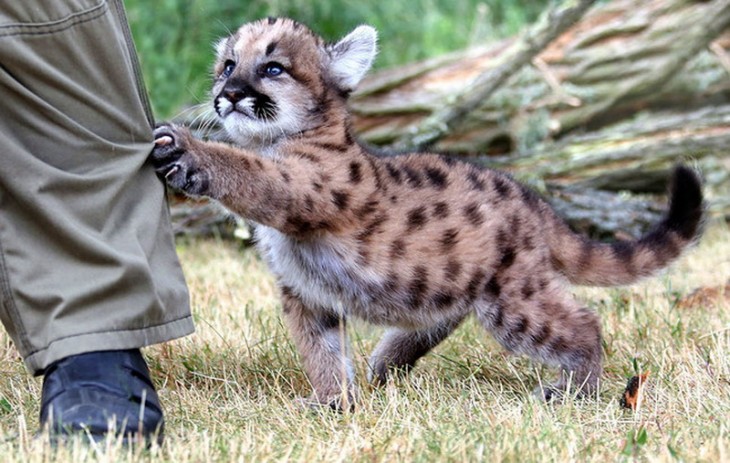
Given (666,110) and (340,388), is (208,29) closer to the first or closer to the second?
(666,110)

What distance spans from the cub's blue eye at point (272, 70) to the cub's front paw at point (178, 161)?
2.49ft

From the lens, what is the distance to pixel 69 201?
326 centimetres

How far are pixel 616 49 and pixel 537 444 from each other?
5.32 metres

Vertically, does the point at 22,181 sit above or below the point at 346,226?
above

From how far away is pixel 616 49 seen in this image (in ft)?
26.2

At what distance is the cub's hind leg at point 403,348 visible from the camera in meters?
4.48

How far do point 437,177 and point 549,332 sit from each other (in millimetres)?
733

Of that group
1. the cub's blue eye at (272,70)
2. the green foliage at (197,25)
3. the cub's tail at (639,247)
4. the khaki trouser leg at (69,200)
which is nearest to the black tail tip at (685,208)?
the cub's tail at (639,247)

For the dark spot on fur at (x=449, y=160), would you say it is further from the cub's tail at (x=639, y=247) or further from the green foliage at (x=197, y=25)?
the green foliage at (x=197, y=25)

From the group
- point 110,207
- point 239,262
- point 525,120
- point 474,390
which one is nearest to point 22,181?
point 110,207

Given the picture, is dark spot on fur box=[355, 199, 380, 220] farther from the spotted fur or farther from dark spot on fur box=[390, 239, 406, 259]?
dark spot on fur box=[390, 239, 406, 259]

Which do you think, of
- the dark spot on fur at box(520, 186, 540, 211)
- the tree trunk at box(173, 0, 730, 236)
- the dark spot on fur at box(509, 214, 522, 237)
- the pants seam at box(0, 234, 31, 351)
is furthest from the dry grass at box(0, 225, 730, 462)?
the tree trunk at box(173, 0, 730, 236)

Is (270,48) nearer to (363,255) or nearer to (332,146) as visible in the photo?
(332,146)

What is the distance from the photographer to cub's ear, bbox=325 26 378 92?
443 cm
